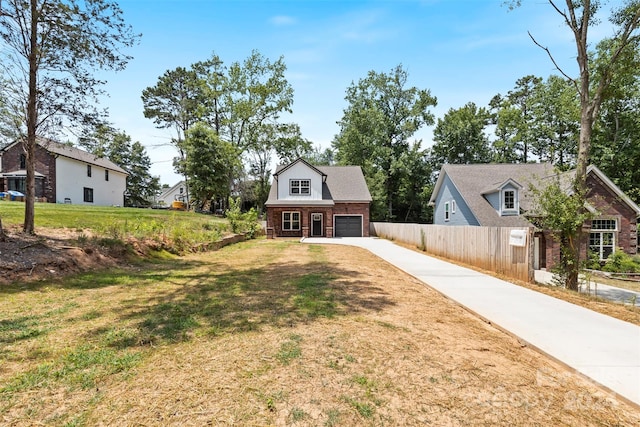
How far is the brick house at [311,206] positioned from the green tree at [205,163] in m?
7.82

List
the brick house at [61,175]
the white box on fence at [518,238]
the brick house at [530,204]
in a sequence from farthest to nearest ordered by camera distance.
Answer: the brick house at [61,175] < the brick house at [530,204] < the white box on fence at [518,238]

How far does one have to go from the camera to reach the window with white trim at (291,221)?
2555 centimetres

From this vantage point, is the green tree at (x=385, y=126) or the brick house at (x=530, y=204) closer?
the brick house at (x=530, y=204)

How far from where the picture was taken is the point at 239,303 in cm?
563

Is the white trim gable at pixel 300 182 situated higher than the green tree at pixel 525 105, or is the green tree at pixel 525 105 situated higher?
the green tree at pixel 525 105

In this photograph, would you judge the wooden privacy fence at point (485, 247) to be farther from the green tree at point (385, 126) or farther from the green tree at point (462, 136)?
the green tree at point (462, 136)

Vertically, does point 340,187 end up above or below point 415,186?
below

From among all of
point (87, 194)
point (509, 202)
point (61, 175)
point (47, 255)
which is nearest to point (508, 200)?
point (509, 202)

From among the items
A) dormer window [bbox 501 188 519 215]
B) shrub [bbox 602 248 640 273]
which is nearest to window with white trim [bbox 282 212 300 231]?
dormer window [bbox 501 188 519 215]

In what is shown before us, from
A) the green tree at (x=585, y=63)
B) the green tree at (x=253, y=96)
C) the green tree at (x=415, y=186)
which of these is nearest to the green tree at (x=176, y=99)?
the green tree at (x=253, y=96)

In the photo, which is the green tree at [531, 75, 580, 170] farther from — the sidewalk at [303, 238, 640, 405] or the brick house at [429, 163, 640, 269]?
the sidewalk at [303, 238, 640, 405]

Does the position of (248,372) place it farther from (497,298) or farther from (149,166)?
(149,166)

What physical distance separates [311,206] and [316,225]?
1.90m

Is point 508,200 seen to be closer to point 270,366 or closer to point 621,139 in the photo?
point 621,139
